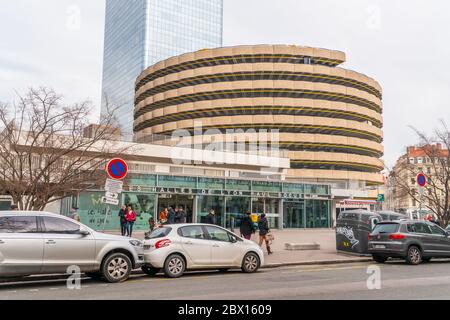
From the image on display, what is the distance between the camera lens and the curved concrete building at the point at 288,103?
6184cm

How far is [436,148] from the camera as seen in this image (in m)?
24.8

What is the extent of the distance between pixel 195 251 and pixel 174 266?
0.69 m

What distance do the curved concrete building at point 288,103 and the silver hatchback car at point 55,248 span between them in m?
52.0

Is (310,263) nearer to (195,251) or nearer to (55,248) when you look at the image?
(195,251)

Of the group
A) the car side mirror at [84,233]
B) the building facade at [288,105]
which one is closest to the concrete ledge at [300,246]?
the car side mirror at [84,233]

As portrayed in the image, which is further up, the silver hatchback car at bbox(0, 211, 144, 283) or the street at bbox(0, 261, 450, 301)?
the silver hatchback car at bbox(0, 211, 144, 283)

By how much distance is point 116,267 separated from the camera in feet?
31.8

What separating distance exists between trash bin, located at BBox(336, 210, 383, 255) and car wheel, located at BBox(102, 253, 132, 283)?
9479mm

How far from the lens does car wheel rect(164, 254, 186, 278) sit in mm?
10461

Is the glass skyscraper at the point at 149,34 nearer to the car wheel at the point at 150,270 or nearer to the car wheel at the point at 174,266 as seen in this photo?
the car wheel at the point at 150,270

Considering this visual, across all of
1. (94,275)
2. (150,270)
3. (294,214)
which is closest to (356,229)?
(150,270)

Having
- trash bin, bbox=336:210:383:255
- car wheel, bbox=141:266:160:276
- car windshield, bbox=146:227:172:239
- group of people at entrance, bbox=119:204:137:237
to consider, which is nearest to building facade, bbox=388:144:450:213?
trash bin, bbox=336:210:383:255

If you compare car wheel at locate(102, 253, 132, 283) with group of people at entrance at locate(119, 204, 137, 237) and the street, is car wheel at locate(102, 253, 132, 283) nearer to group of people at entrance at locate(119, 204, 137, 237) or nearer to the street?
the street
